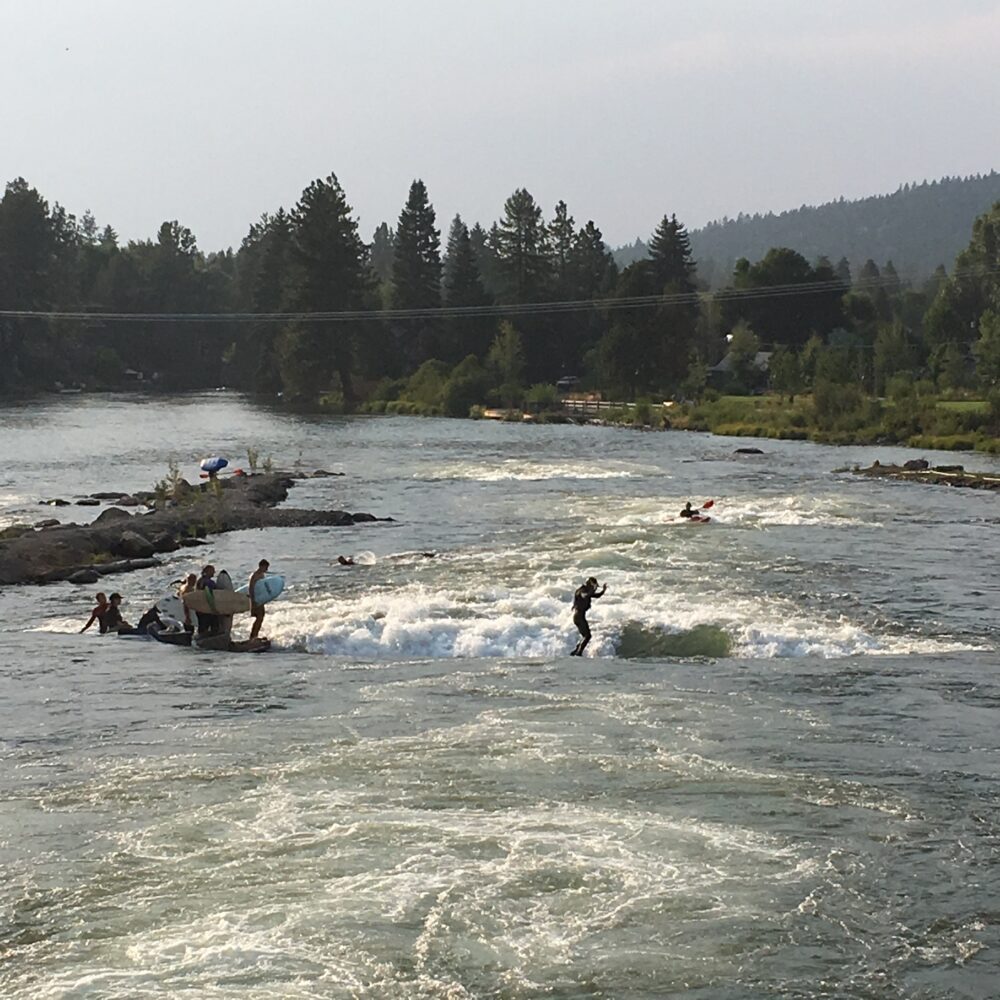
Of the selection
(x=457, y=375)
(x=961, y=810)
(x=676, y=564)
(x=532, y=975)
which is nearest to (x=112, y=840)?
(x=532, y=975)

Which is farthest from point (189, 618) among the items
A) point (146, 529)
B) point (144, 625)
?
point (146, 529)

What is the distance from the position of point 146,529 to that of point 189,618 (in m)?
16.0

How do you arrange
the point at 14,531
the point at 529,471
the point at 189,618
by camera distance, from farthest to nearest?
the point at 529,471 → the point at 14,531 → the point at 189,618

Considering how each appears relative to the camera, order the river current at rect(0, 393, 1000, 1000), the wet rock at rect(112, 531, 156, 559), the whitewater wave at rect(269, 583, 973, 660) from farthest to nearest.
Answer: the wet rock at rect(112, 531, 156, 559) → the whitewater wave at rect(269, 583, 973, 660) → the river current at rect(0, 393, 1000, 1000)

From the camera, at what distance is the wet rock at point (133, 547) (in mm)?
44344

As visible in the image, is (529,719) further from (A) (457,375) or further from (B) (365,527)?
(A) (457,375)

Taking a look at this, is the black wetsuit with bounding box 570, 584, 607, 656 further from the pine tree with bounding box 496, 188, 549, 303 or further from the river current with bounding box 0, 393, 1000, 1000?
the pine tree with bounding box 496, 188, 549, 303

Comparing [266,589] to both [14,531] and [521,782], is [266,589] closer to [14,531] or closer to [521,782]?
[521,782]

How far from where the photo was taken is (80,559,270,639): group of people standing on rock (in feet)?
106

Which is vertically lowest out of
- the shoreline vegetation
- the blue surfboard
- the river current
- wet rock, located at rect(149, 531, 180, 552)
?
the river current

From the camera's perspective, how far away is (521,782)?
20.7m

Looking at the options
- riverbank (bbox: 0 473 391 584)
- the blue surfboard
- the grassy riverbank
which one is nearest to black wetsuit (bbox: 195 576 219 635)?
the blue surfboard

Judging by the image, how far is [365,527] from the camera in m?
50.6

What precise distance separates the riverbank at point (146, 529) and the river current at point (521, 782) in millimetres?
2028
